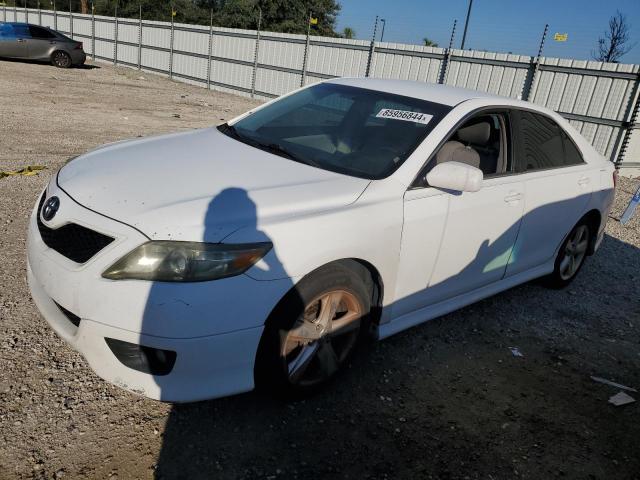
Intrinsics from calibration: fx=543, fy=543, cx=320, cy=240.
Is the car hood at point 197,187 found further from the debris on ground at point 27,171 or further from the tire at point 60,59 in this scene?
the tire at point 60,59

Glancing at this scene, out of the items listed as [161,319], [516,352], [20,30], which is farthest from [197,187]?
[20,30]

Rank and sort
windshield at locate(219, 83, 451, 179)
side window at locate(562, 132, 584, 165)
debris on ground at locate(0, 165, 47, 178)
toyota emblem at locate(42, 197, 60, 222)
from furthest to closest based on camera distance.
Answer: debris on ground at locate(0, 165, 47, 178)
side window at locate(562, 132, 584, 165)
windshield at locate(219, 83, 451, 179)
toyota emblem at locate(42, 197, 60, 222)

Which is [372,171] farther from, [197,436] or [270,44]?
[270,44]

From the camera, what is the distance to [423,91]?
12.2 ft

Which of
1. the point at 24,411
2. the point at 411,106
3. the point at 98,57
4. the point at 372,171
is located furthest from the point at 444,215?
the point at 98,57

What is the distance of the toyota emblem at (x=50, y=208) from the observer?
2576 millimetres

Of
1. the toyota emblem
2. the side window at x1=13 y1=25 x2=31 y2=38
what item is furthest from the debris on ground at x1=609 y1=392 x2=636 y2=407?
the side window at x1=13 y1=25 x2=31 y2=38

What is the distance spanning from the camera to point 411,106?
11.5 ft

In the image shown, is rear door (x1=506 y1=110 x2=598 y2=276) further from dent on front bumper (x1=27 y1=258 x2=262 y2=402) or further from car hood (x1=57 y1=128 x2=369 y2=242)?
dent on front bumper (x1=27 y1=258 x2=262 y2=402)

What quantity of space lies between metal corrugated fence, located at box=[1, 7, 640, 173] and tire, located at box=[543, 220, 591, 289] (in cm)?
767

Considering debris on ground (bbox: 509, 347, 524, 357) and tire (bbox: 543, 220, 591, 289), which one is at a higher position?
tire (bbox: 543, 220, 591, 289)

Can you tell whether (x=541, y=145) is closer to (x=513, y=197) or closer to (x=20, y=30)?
(x=513, y=197)

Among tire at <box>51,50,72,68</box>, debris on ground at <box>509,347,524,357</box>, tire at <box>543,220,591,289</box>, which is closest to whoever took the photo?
debris on ground at <box>509,347,524,357</box>

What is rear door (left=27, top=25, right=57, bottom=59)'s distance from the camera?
19.9 metres
